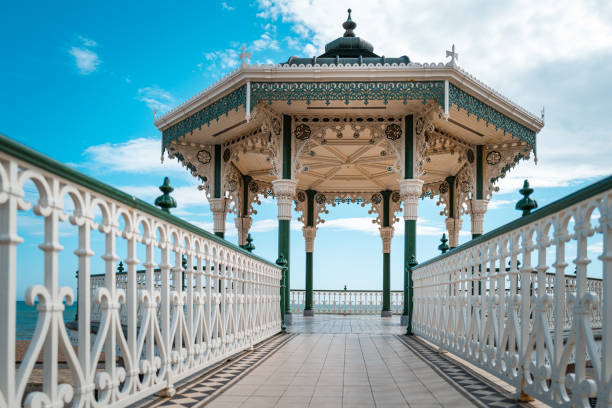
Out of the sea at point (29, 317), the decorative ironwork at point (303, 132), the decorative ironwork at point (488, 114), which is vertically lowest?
the sea at point (29, 317)

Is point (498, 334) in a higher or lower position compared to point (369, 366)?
higher

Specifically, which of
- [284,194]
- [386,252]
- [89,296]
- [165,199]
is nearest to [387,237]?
[386,252]

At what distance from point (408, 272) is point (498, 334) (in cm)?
620

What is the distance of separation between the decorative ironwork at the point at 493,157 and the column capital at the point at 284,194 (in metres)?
4.93

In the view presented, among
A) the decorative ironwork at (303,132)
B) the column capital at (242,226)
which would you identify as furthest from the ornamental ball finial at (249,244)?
the column capital at (242,226)

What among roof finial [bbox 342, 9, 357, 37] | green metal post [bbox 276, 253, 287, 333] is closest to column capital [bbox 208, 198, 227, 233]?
green metal post [bbox 276, 253, 287, 333]

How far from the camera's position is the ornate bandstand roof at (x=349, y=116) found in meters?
9.52

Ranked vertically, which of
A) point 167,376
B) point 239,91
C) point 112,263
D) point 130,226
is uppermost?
point 239,91

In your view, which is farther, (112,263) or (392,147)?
(392,147)

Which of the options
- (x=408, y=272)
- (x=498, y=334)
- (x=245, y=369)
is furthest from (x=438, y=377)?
(x=408, y=272)

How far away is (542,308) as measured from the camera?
323 cm

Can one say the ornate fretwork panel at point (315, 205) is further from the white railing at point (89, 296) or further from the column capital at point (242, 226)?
the white railing at point (89, 296)

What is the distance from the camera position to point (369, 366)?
17.3ft

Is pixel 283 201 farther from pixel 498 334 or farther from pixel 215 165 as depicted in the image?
pixel 498 334
